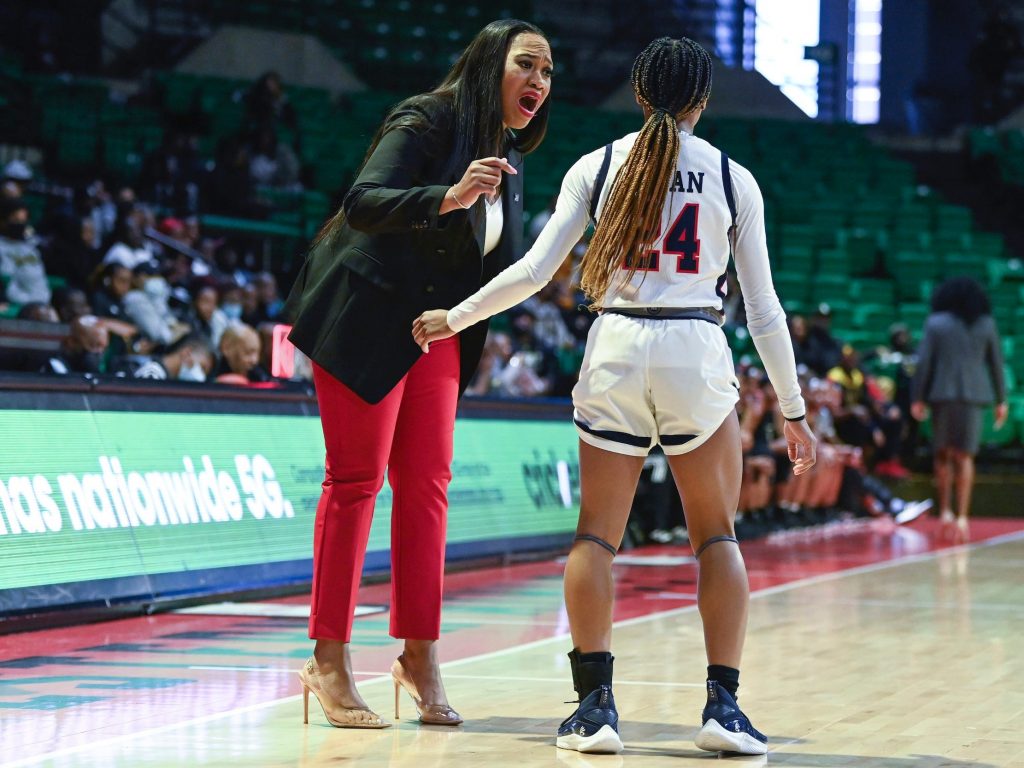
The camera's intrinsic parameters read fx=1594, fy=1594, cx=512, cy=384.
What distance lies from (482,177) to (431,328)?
1.38 ft

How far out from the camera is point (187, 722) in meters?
4.26

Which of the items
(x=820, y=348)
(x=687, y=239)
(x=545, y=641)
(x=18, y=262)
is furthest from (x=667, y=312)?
(x=820, y=348)

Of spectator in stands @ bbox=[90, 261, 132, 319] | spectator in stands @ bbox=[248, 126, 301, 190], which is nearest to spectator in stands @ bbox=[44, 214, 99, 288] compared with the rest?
spectator in stands @ bbox=[90, 261, 132, 319]

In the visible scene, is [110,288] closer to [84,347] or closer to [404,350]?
[84,347]

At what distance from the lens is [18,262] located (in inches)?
435

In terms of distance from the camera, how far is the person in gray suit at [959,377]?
12523mm

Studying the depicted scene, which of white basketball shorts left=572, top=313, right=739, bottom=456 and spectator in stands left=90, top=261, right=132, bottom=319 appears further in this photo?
spectator in stands left=90, top=261, right=132, bottom=319

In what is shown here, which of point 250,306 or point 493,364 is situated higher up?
point 250,306

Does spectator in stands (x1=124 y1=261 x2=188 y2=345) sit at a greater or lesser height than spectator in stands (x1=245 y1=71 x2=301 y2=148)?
lesser

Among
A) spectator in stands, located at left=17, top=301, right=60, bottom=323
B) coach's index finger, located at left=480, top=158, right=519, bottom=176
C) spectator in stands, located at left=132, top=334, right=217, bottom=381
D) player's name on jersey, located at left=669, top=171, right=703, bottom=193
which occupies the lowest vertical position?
spectator in stands, located at left=132, top=334, right=217, bottom=381

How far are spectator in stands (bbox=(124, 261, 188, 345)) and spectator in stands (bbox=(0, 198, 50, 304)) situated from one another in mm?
664

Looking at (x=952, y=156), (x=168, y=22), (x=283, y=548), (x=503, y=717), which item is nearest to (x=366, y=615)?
(x=283, y=548)

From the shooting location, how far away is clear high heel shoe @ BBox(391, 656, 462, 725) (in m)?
4.23

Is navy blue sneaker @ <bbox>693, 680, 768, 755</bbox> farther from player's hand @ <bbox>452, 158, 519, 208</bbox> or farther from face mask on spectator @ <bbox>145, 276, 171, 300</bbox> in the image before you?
face mask on spectator @ <bbox>145, 276, 171, 300</bbox>
